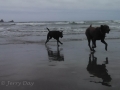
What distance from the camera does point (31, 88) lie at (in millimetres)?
3891

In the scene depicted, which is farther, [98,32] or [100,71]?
[98,32]

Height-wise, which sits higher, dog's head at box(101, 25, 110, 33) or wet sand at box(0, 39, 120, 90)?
dog's head at box(101, 25, 110, 33)

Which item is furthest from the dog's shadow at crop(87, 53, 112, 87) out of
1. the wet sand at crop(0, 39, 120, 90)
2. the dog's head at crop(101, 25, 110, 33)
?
the dog's head at crop(101, 25, 110, 33)

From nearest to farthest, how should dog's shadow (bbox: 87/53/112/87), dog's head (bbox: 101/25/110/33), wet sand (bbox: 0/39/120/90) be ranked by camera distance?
wet sand (bbox: 0/39/120/90)
dog's shadow (bbox: 87/53/112/87)
dog's head (bbox: 101/25/110/33)

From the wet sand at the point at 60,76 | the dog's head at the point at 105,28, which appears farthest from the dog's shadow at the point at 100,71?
the dog's head at the point at 105,28

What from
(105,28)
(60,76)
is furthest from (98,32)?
(60,76)

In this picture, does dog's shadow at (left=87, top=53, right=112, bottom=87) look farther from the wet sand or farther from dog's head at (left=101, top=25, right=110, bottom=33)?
dog's head at (left=101, top=25, right=110, bottom=33)

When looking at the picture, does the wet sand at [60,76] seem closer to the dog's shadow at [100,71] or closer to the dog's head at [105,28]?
the dog's shadow at [100,71]

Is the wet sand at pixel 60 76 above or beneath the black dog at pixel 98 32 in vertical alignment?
beneath

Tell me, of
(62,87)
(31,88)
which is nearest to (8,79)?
(31,88)

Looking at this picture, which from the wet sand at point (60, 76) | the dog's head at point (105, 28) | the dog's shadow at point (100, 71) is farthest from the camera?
the dog's head at point (105, 28)

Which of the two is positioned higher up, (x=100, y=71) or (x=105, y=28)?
(x=105, y=28)

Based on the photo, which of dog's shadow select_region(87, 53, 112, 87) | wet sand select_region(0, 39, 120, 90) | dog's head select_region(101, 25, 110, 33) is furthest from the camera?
dog's head select_region(101, 25, 110, 33)

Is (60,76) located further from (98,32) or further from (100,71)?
(98,32)
